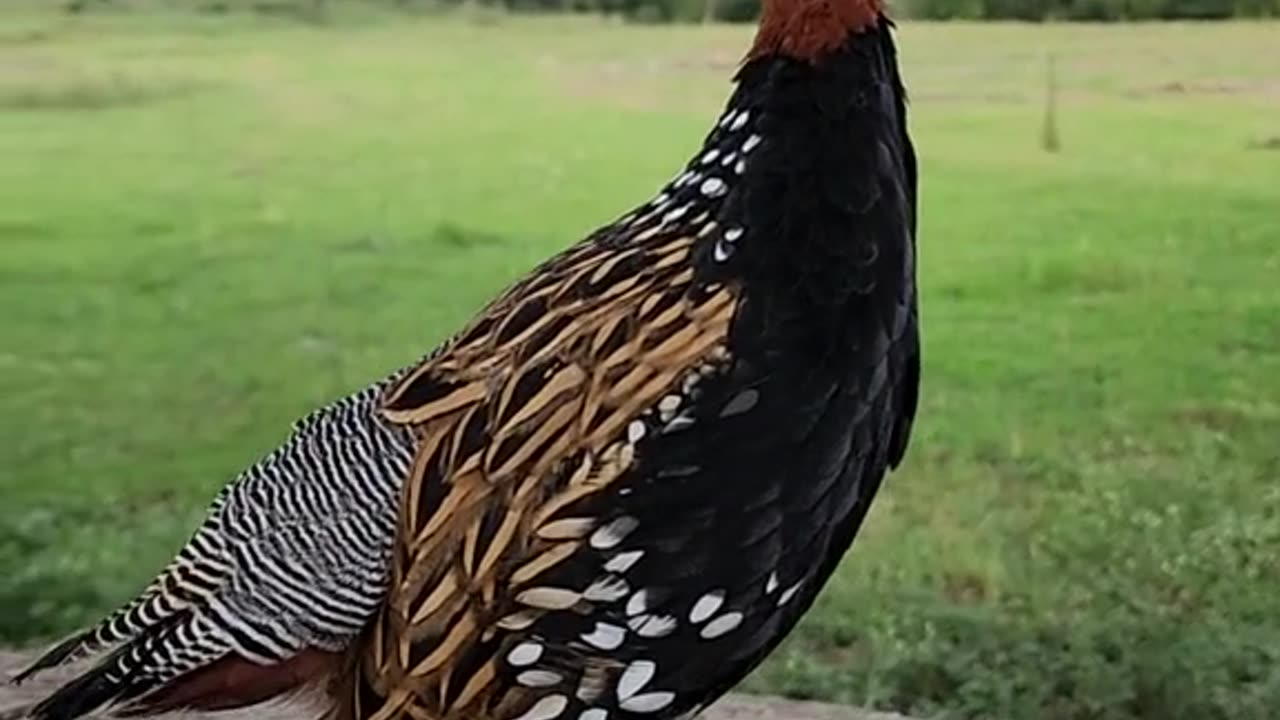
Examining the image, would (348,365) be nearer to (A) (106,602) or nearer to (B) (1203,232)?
(A) (106,602)

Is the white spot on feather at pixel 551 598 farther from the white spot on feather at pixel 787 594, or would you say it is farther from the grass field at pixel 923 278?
the grass field at pixel 923 278

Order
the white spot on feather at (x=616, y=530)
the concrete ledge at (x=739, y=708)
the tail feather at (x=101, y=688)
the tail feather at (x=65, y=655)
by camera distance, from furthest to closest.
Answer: the concrete ledge at (x=739, y=708) → the tail feather at (x=65, y=655) → the tail feather at (x=101, y=688) → the white spot on feather at (x=616, y=530)

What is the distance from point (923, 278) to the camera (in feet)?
8.15

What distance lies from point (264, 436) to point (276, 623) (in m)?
0.83

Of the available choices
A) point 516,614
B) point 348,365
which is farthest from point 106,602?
point 516,614

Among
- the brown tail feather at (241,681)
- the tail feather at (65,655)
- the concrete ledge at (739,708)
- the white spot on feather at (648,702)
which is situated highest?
the white spot on feather at (648,702)

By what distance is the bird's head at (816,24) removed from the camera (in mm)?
1780

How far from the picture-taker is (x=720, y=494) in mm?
1697

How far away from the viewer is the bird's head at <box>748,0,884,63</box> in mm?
1780

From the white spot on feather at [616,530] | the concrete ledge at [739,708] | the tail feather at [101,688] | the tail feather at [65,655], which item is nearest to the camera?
the white spot on feather at [616,530]

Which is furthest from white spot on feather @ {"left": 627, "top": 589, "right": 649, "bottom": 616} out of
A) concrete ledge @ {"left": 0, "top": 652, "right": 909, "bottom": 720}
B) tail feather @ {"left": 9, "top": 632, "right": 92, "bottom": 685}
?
concrete ledge @ {"left": 0, "top": 652, "right": 909, "bottom": 720}

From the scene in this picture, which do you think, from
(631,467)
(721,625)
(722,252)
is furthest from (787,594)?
(722,252)

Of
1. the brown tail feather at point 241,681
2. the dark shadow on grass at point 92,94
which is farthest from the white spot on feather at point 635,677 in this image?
the dark shadow on grass at point 92,94

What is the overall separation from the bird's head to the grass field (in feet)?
2.31
